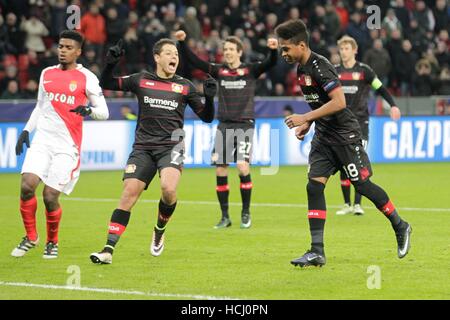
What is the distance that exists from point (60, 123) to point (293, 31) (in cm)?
276

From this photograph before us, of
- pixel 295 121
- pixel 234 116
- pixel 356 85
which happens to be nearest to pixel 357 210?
pixel 356 85

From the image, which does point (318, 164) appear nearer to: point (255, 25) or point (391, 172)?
point (391, 172)

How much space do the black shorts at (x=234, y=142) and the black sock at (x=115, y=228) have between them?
3.85m

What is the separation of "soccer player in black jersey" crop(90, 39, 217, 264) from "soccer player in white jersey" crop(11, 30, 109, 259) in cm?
42

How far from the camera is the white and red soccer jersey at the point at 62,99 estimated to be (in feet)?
37.5

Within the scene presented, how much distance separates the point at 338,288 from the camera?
925 centimetres

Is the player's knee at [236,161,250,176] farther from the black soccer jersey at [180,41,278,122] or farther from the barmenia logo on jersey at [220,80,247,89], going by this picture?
the barmenia logo on jersey at [220,80,247,89]

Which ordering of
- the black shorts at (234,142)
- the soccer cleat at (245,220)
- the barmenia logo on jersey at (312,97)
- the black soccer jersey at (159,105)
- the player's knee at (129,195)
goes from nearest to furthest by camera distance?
the barmenia logo on jersey at (312,97)
the player's knee at (129,195)
the black soccer jersey at (159,105)
the soccer cleat at (245,220)
the black shorts at (234,142)

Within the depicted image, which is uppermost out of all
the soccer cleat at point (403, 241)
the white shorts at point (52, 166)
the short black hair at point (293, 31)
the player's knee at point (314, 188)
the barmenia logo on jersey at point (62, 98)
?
the short black hair at point (293, 31)

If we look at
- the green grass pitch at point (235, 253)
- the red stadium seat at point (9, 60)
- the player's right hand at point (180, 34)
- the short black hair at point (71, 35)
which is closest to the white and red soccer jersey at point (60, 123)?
the short black hair at point (71, 35)

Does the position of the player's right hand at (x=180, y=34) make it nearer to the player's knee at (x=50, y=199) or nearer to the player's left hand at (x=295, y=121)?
the player's knee at (x=50, y=199)

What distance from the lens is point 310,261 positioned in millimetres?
10438

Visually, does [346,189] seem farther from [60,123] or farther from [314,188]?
[60,123]
